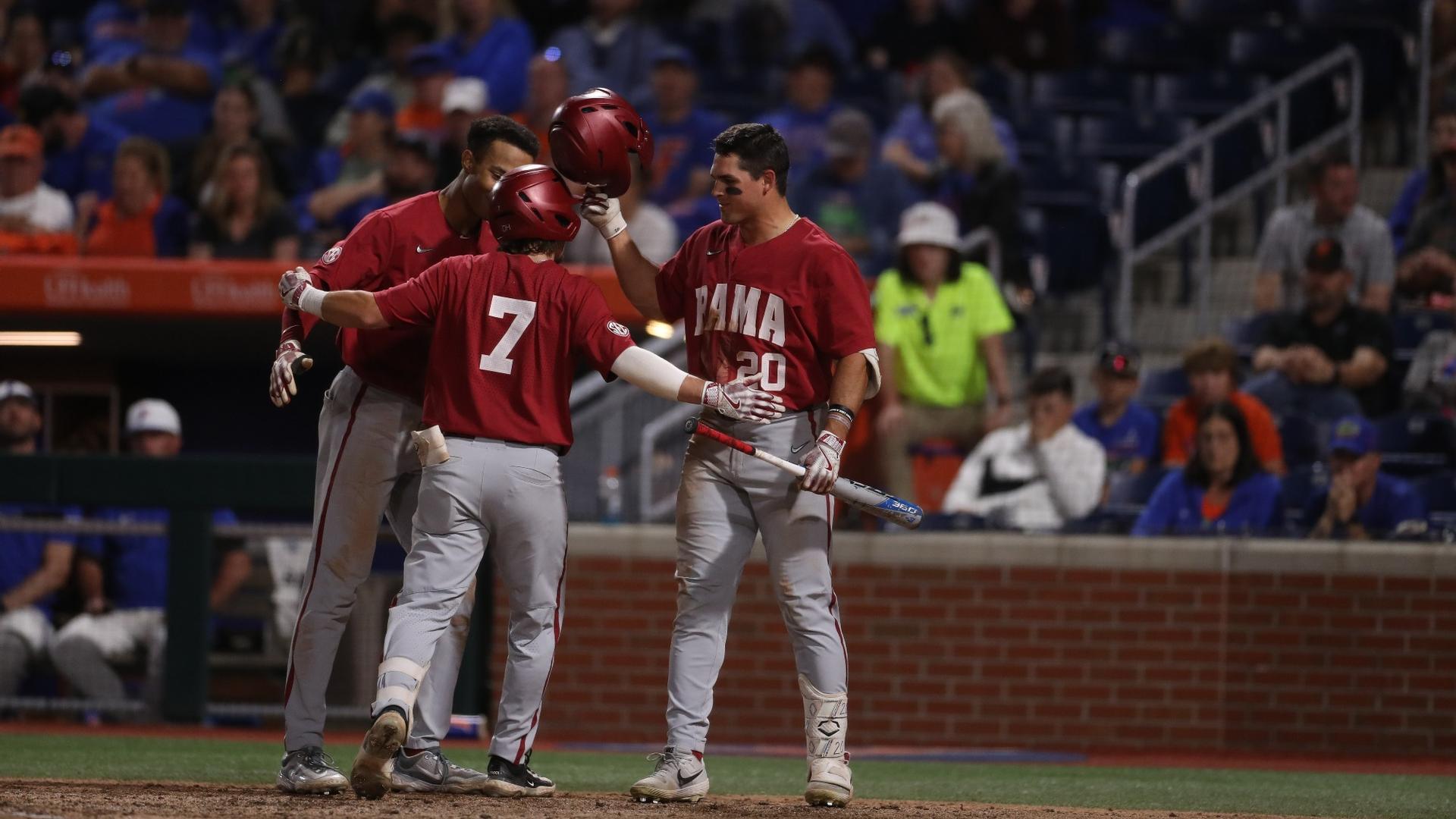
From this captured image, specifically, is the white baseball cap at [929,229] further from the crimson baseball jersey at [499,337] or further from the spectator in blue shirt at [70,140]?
the spectator in blue shirt at [70,140]

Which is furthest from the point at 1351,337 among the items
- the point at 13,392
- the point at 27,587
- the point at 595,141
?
the point at 13,392

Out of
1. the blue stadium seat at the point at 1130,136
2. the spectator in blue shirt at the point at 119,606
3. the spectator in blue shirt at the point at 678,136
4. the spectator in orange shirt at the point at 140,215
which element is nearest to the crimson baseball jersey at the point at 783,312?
the spectator in blue shirt at the point at 119,606

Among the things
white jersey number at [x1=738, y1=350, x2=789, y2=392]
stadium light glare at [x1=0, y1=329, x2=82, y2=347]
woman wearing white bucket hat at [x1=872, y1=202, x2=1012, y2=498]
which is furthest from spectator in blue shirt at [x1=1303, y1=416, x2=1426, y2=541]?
stadium light glare at [x1=0, y1=329, x2=82, y2=347]

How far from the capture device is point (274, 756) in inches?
296

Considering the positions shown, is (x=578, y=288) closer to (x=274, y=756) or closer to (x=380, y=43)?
(x=274, y=756)

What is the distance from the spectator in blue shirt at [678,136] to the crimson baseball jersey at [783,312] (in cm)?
528

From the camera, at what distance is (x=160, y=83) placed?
42.5 ft

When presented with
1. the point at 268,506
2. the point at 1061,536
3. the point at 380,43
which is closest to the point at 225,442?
the point at 268,506

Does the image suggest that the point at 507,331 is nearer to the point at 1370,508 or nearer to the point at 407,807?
the point at 407,807

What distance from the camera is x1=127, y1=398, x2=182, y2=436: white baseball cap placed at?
9.73 metres

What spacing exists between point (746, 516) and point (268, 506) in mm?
4142

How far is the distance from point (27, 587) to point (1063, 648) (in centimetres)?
489

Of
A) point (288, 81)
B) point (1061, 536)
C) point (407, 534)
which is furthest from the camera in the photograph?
point (288, 81)

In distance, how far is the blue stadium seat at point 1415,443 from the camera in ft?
30.0
